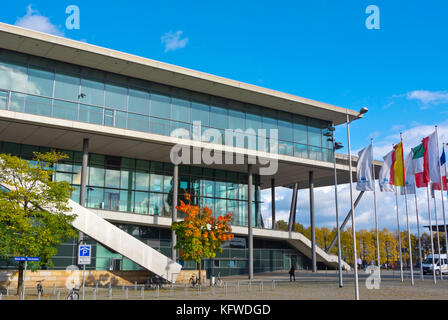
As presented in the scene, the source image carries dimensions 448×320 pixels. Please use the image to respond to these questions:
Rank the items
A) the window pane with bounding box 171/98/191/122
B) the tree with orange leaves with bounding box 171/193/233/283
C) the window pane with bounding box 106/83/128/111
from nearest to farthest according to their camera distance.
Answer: the tree with orange leaves with bounding box 171/193/233/283
the window pane with bounding box 106/83/128/111
the window pane with bounding box 171/98/191/122

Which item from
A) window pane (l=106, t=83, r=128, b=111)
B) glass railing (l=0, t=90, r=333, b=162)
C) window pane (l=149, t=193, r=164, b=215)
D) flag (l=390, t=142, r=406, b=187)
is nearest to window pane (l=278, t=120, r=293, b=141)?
glass railing (l=0, t=90, r=333, b=162)

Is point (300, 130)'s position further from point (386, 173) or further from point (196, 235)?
point (196, 235)

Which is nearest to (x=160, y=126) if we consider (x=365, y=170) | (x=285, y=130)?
(x=285, y=130)

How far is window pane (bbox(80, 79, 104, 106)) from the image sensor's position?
36.2m

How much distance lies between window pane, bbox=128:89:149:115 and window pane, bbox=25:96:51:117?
657 cm

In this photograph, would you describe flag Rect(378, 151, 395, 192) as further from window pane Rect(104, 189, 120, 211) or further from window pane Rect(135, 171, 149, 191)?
window pane Rect(104, 189, 120, 211)

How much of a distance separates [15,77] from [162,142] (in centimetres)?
1198

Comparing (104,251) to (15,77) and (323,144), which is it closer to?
(15,77)

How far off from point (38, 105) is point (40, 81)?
2.05 metres

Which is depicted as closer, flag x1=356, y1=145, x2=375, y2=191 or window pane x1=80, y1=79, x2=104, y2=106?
flag x1=356, y1=145, x2=375, y2=191

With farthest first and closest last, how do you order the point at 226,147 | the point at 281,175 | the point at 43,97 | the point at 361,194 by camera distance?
the point at 361,194 < the point at 281,175 < the point at 226,147 < the point at 43,97

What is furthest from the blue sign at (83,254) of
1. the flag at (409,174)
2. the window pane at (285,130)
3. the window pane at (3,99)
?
the window pane at (285,130)

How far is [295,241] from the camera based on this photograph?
5334cm

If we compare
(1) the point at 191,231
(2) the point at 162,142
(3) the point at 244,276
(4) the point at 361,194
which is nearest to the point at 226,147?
(2) the point at 162,142
